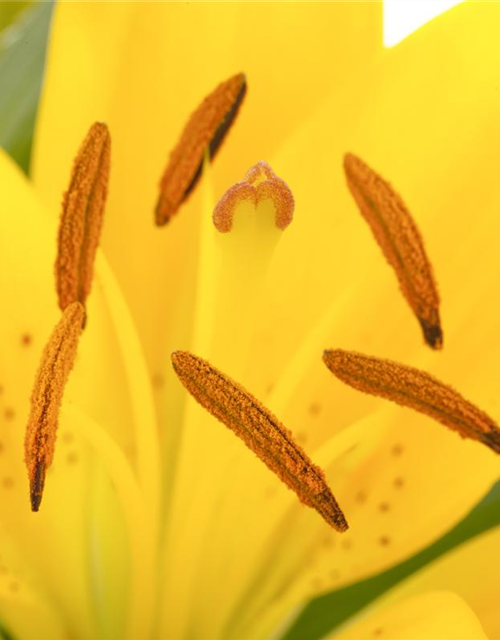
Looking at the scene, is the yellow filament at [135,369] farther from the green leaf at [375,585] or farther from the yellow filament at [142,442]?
the green leaf at [375,585]

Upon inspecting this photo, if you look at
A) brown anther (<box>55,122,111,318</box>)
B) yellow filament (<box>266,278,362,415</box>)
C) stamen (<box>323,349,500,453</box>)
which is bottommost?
stamen (<box>323,349,500,453</box>)

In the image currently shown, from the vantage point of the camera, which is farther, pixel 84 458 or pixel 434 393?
pixel 84 458

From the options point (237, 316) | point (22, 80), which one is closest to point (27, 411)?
point (237, 316)

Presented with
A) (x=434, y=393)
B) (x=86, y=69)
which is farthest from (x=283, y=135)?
(x=434, y=393)

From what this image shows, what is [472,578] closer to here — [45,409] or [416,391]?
[416,391]

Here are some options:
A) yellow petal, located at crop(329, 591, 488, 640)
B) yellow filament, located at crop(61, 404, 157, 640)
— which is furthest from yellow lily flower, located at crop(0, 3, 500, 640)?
yellow petal, located at crop(329, 591, 488, 640)

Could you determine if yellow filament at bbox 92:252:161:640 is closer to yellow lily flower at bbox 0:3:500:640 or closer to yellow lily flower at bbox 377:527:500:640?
yellow lily flower at bbox 0:3:500:640

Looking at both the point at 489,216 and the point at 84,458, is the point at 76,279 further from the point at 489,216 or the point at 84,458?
→ the point at 489,216

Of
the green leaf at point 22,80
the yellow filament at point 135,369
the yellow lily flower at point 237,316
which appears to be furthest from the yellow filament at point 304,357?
the green leaf at point 22,80
